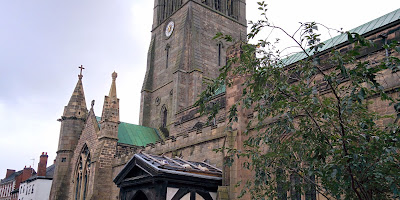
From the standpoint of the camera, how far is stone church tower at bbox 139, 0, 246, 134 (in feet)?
118

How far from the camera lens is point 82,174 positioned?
32.0 meters

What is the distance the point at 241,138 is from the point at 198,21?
82.4ft

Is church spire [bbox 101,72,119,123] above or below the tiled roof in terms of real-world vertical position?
above

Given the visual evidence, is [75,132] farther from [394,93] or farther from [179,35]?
[394,93]

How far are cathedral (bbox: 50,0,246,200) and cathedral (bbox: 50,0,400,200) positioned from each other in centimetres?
8

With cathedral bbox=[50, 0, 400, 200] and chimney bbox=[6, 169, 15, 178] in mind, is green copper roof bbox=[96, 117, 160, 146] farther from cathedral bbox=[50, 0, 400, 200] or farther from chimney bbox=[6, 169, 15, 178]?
chimney bbox=[6, 169, 15, 178]

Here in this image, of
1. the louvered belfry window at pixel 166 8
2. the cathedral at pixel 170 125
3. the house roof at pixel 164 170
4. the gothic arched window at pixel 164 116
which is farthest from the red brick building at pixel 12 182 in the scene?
the house roof at pixel 164 170

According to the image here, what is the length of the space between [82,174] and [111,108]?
6.78 metres

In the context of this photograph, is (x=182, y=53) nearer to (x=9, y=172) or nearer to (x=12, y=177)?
(x=12, y=177)

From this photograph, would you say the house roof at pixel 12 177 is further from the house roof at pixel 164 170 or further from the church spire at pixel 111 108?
the house roof at pixel 164 170

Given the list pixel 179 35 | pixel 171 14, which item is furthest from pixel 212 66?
pixel 171 14

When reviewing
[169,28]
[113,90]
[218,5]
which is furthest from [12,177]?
[218,5]

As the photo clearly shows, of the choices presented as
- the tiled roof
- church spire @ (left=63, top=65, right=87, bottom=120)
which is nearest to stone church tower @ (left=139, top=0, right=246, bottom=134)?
church spire @ (left=63, top=65, right=87, bottom=120)

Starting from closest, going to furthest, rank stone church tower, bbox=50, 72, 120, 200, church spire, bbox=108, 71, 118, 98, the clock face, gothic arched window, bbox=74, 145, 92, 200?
1. stone church tower, bbox=50, 72, 120, 200
2. church spire, bbox=108, 71, 118, 98
3. gothic arched window, bbox=74, 145, 92, 200
4. the clock face
